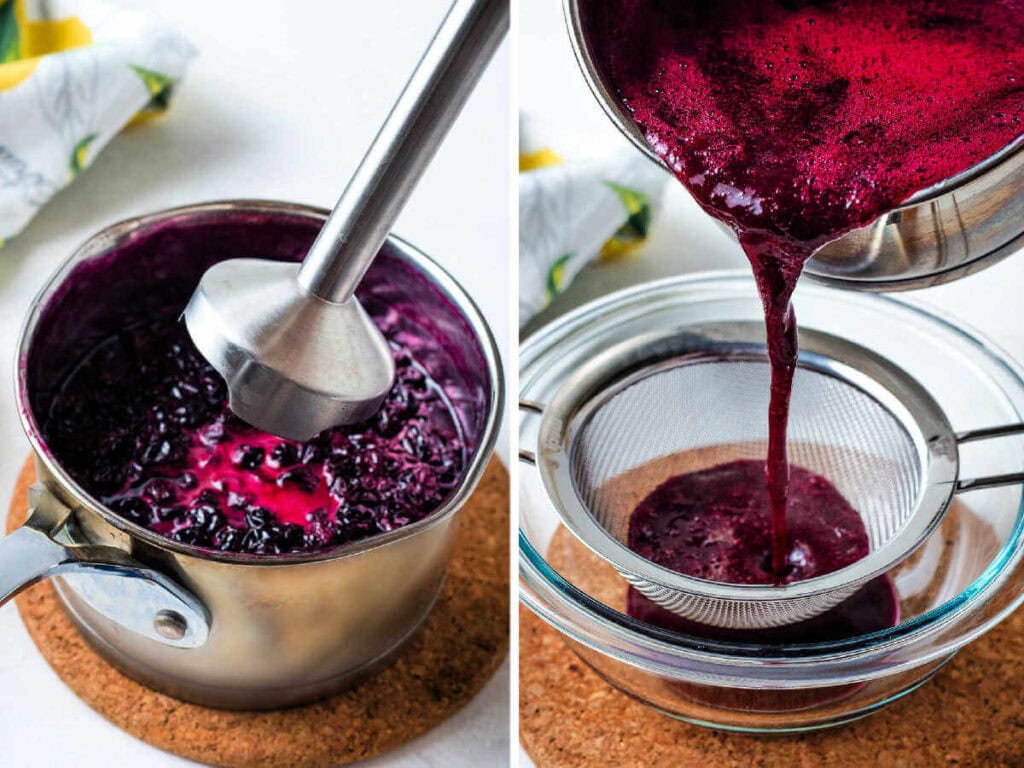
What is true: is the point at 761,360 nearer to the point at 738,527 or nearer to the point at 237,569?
the point at 738,527

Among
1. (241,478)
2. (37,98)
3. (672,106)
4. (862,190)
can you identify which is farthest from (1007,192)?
(37,98)

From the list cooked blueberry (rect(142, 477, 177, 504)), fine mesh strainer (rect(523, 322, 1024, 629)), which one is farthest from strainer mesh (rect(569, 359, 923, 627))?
cooked blueberry (rect(142, 477, 177, 504))

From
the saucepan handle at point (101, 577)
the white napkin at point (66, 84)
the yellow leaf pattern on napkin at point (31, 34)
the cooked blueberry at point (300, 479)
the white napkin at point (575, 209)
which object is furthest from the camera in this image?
the yellow leaf pattern on napkin at point (31, 34)

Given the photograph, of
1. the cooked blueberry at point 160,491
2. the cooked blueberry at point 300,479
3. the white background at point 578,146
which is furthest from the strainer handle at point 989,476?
the cooked blueberry at point 160,491

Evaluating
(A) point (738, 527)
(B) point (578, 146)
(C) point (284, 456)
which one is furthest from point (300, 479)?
(B) point (578, 146)

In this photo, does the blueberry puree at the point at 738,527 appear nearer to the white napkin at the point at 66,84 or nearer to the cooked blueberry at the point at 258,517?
the cooked blueberry at the point at 258,517

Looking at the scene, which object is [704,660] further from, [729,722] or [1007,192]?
[1007,192]
